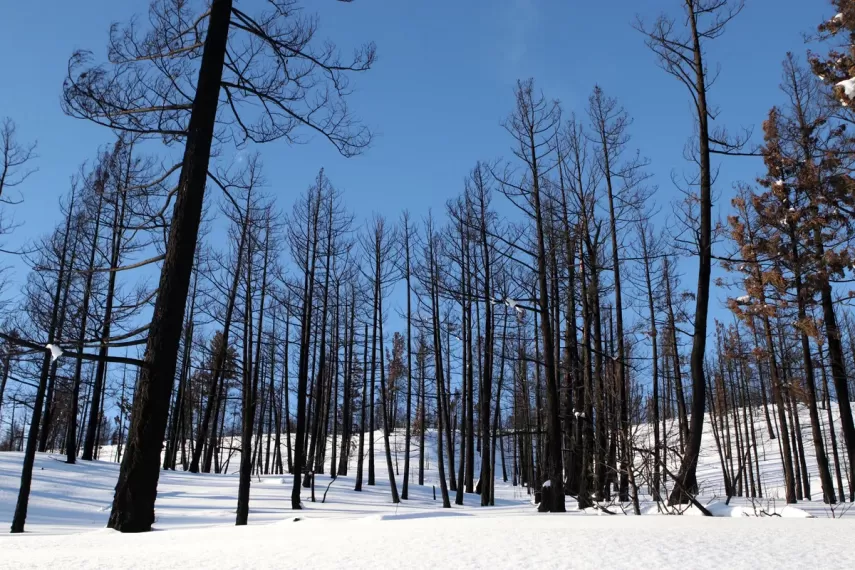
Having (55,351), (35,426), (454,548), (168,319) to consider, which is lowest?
(454,548)

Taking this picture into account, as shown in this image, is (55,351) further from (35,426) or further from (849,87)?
(849,87)

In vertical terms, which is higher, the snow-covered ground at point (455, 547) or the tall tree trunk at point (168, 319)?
the tall tree trunk at point (168, 319)

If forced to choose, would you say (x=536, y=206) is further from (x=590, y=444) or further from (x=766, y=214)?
(x=766, y=214)

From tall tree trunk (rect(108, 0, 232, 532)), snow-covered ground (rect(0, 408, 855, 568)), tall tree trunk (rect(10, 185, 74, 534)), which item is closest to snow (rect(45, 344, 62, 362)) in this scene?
tall tree trunk (rect(108, 0, 232, 532))

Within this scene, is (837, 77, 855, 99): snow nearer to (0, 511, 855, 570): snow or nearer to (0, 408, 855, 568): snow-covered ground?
(0, 408, 855, 568): snow-covered ground

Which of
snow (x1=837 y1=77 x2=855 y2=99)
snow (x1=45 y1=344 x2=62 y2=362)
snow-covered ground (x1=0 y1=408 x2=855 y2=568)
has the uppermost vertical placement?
snow (x1=837 y1=77 x2=855 y2=99)

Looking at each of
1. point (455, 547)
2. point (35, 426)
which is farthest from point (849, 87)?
point (35, 426)

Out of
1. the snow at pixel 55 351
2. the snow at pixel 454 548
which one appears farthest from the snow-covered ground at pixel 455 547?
the snow at pixel 55 351

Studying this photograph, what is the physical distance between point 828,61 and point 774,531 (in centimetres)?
1323

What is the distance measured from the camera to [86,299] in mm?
16531

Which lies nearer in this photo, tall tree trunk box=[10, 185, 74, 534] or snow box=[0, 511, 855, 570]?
snow box=[0, 511, 855, 570]

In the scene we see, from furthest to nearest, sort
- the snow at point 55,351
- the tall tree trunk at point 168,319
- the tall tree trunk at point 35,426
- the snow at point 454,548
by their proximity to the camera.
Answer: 1. the tall tree trunk at point 35,426
2. the tall tree trunk at point 168,319
3. the snow at point 55,351
4. the snow at point 454,548

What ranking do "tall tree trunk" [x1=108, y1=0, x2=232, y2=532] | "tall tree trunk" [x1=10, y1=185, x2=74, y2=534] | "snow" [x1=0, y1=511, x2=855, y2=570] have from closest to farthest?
1. "snow" [x1=0, y1=511, x2=855, y2=570]
2. "tall tree trunk" [x1=108, y1=0, x2=232, y2=532]
3. "tall tree trunk" [x1=10, y1=185, x2=74, y2=534]

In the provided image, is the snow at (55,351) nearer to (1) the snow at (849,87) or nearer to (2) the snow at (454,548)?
(2) the snow at (454,548)
